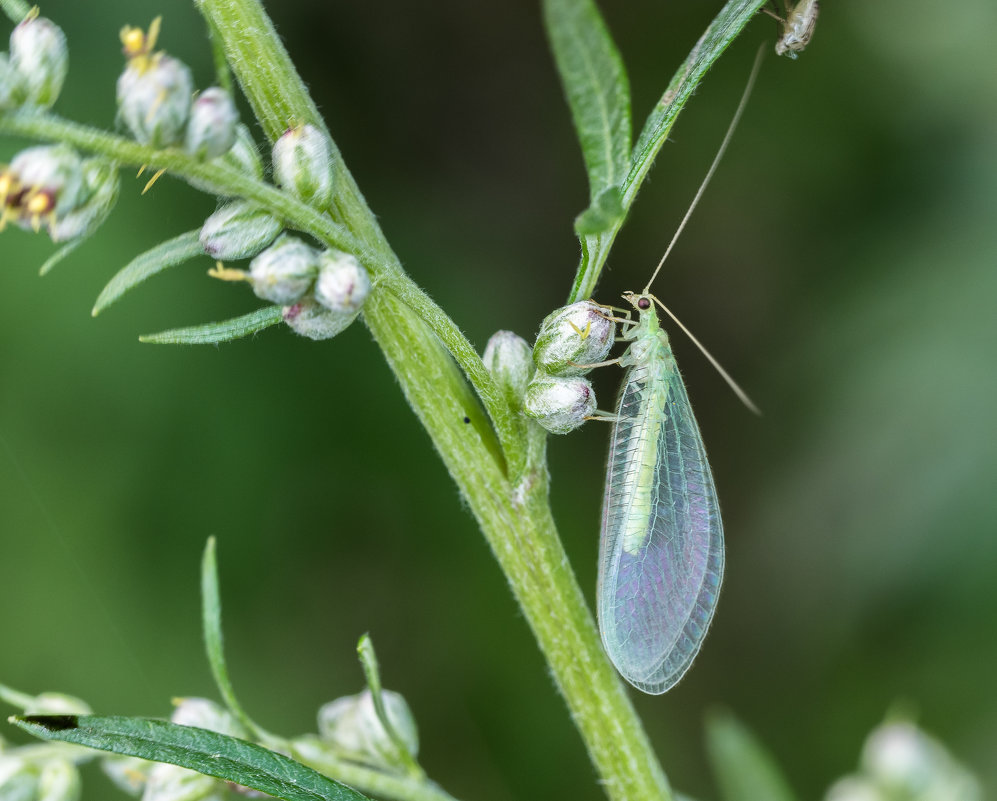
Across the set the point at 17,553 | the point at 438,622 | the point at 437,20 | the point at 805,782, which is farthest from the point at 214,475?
the point at 805,782

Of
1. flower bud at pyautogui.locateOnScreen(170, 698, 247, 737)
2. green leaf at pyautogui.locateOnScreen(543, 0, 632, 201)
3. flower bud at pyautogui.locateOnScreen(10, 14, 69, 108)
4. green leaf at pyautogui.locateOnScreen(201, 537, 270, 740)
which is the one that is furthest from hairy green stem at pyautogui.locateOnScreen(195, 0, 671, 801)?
flower bud at pyautogui.locateOnScreen(170, 698, 247, 737)

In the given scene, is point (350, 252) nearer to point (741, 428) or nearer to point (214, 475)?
point (214, 475)

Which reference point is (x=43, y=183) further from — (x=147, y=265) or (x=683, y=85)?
(x=683, y=85)

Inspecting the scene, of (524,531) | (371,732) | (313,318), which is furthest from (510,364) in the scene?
(371,732)

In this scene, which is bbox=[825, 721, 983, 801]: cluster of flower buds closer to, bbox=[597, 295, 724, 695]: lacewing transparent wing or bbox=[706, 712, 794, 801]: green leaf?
bbox=[706, 712, 794, 801]: green leaf

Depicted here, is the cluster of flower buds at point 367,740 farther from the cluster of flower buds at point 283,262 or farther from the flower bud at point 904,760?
the flower bud at point 904,760

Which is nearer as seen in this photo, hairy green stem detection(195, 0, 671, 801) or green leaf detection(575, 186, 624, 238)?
green leaf detection(575, 186, 624, 238)

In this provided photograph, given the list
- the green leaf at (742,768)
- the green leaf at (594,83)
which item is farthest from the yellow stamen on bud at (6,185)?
the green leaf at (742,768)
